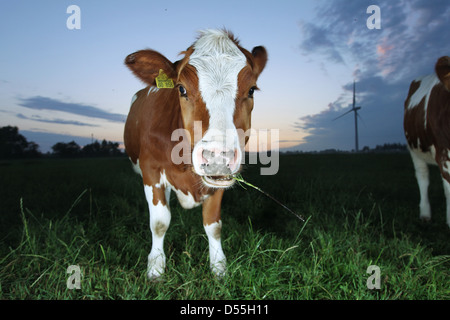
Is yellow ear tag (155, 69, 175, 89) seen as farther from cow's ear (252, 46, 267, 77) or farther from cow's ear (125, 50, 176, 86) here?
cow's ear (252, 46, 267, 77)

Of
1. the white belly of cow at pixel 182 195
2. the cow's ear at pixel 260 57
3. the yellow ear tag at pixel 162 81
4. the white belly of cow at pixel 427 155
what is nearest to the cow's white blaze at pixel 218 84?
the cow's ear at pixel 260 57

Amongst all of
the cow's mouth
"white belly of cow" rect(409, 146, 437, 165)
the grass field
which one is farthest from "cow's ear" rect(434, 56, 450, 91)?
the cow's mouth

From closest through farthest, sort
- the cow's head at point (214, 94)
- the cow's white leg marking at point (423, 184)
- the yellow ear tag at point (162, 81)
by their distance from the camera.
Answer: the cow's head at point (214, 94)
the yellow ear tag at point (162, 81)
the cow's white leg marking at point (423, 184)

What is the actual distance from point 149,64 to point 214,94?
136 cm

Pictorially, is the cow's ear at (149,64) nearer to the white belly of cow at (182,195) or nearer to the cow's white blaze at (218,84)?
the cow's white blaze at (218,84)

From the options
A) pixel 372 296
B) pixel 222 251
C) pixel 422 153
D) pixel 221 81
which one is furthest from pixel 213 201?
pixel 422 153

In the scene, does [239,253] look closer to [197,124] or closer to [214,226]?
[214,226]

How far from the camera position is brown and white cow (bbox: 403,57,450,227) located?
6.01 m

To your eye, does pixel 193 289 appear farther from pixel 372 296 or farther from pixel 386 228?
pixel 386 228

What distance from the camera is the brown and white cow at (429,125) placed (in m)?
6.01

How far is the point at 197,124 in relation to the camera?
136 inches

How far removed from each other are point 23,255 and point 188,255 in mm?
2287

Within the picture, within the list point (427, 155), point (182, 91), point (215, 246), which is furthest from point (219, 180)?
point (427, 155)

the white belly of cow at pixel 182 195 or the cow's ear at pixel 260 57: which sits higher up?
the cow's ear at pixel 260 57
